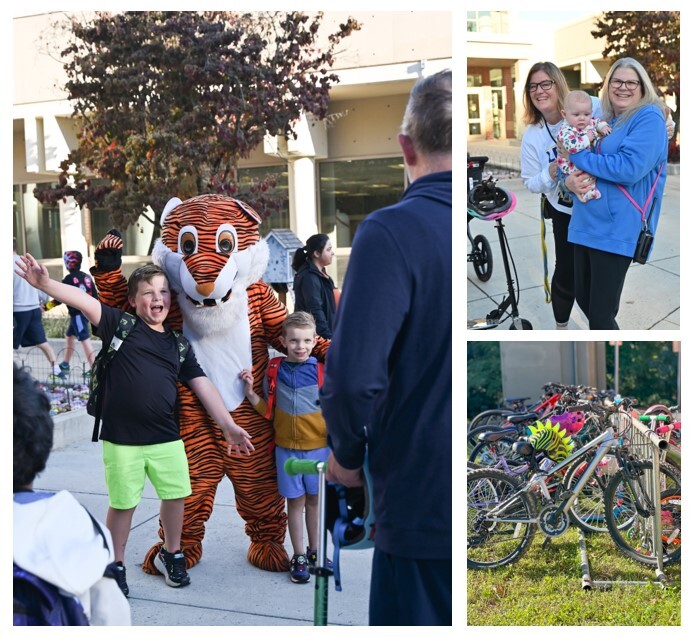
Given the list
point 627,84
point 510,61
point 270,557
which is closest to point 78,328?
point 270,557

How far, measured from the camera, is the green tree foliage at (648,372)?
6043mm

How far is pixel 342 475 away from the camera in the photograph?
2125 mm

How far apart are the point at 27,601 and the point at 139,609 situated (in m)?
1.12

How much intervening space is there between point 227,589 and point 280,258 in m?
3.70

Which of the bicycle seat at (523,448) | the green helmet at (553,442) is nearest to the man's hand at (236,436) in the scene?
the bicycle seat at (523,448)

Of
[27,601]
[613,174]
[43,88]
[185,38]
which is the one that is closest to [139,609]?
[27,601]

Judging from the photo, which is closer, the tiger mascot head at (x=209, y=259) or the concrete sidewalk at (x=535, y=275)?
the concrete sidewalk at (x=535, y=275)

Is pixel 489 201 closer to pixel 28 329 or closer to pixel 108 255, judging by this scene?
pixel 108 255

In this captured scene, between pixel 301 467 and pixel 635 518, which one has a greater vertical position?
pixel 301 467

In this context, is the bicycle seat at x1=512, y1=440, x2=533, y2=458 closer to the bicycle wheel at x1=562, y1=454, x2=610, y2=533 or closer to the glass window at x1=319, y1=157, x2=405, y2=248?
the bicycle wheel at x1=562, y1=454, x2=610, y2=533

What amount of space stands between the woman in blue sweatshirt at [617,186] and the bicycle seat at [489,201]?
0.74ft

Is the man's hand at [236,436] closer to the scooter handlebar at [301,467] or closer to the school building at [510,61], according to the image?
the scooter handlebar at [301,467]

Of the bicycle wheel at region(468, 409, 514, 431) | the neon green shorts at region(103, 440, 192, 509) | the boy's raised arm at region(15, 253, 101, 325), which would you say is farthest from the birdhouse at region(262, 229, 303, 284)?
the boy's raised arm at region(15, 253, 101, 325)
